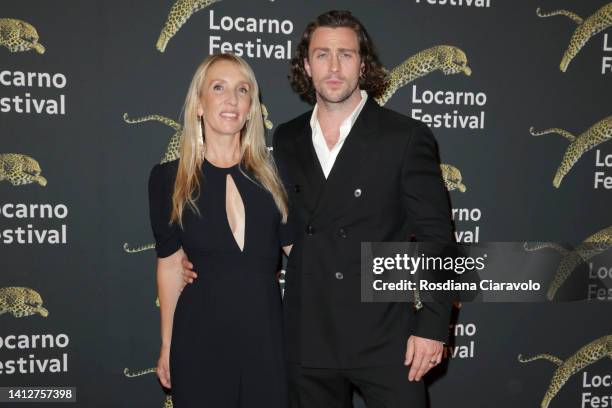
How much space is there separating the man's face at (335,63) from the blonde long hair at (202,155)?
0.94 ft

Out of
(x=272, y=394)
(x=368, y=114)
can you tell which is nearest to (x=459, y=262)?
(x=368, y=114)

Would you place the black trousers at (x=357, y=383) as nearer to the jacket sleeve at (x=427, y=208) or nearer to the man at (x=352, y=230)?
the man at (x=352, y=230)

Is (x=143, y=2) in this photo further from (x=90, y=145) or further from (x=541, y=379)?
(x=541, y=379)

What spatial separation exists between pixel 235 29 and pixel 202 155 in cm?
105

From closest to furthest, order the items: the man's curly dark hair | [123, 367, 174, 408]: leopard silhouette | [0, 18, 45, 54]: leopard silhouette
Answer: the man's curly dark hair
[0, 18, 45, 54]: leopard silhouette
[123, 367, 174, 408]: leopard silhouette

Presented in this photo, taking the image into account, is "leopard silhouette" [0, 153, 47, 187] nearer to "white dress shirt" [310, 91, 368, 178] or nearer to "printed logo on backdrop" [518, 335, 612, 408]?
"white dress shirt" [310, 91, 368, 178]

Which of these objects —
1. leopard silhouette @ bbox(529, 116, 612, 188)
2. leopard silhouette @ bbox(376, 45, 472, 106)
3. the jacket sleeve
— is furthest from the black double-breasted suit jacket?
leopard silhouette @ bbox(529, 116, 612, 188)

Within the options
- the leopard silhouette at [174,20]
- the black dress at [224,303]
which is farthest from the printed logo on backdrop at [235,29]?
the black dress at [224,303]

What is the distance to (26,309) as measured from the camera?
2.83 metres

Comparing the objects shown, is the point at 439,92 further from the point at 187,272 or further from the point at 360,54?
the point at 187,272

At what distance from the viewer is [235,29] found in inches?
114

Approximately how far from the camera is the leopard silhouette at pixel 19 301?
2.81m

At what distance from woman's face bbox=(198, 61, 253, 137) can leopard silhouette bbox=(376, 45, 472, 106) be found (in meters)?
1.15

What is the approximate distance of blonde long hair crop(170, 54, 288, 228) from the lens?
6.77 feet
